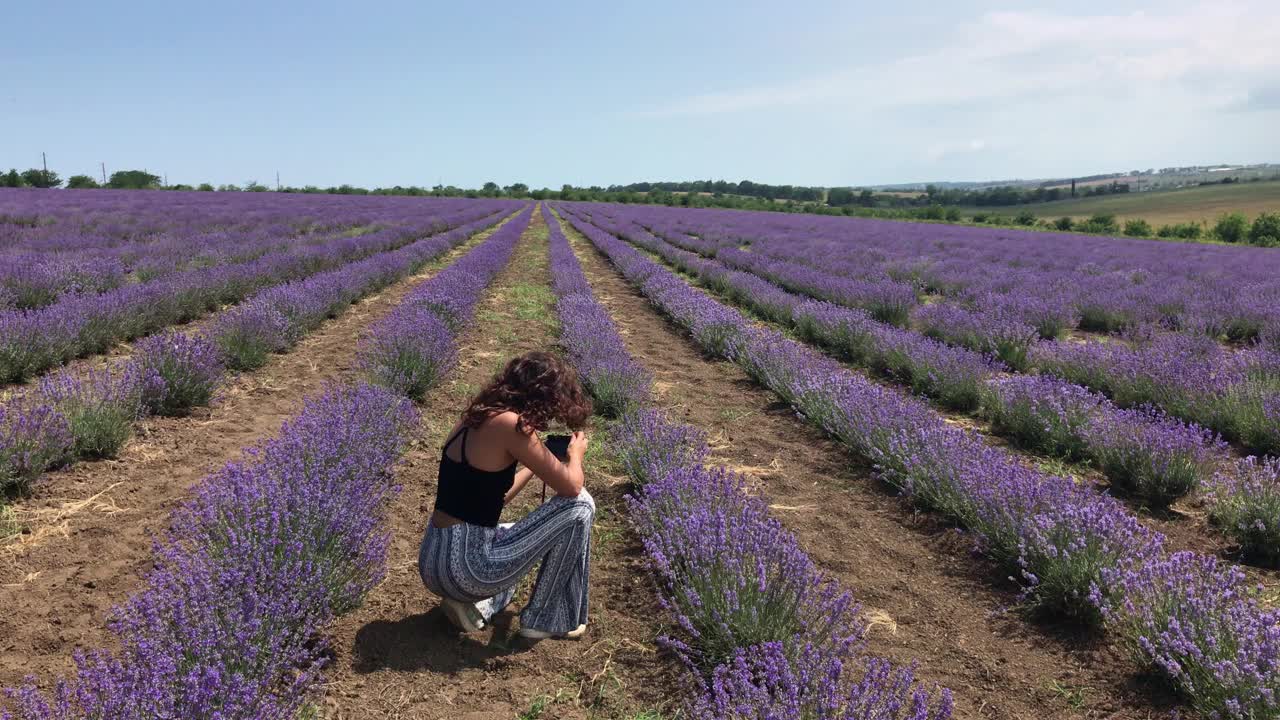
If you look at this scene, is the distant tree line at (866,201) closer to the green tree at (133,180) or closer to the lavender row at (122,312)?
the green tree at (133,180)

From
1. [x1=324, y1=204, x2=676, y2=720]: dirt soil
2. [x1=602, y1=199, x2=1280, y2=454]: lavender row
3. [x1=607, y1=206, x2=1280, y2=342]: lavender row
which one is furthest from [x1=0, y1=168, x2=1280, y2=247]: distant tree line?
[x1=324, y1=204, x2=676, y2=720]: dirt soil

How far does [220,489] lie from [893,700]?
7.99ft

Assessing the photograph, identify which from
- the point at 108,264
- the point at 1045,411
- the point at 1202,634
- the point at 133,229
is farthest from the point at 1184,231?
the point at 133,229

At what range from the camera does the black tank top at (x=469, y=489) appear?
2355mm

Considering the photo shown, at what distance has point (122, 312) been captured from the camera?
19.8ft

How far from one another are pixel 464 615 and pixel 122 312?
5.53 metres

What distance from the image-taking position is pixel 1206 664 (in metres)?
1.94

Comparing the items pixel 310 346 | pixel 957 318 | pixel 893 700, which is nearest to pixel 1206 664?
pixel 893 700

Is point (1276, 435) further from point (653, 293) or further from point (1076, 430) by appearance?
point (653, 293)

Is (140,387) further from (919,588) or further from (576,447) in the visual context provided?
(919,588)

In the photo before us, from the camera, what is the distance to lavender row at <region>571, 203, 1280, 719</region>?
193 cm

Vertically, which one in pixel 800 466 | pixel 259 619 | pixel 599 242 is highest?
pixel 599 242

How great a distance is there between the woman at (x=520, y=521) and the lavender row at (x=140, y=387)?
7.55 feet

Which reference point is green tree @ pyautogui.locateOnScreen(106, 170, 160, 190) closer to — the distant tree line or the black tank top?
the distant tree line
